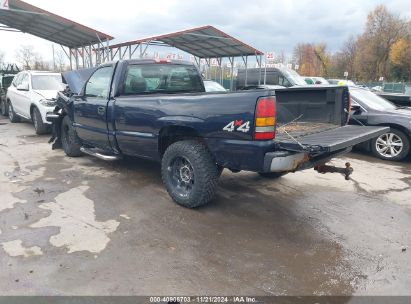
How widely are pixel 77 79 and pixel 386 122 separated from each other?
622 centimetres

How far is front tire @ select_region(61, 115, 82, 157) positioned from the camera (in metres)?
6.85

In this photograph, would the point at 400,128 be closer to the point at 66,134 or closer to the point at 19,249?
the point at 66,134

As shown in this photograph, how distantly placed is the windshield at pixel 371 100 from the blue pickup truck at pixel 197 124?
139 inches

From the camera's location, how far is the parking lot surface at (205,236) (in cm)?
296

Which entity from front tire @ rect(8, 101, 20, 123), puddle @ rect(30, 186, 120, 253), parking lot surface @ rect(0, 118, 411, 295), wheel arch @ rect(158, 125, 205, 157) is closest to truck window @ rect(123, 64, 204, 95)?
wheel arch @ rect(158, 125, 205, 157)

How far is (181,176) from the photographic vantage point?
4.57 metres

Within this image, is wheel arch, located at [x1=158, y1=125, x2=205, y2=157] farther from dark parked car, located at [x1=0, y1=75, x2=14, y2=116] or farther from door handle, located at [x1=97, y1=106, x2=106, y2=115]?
dark parked car, located at [x1=0, y1=75, x2=14, y2=116]

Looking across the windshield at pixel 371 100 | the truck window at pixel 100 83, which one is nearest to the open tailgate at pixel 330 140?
the truck window at pixel 100 83

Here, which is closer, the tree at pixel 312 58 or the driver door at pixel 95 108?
the driver door at pixel 95 108

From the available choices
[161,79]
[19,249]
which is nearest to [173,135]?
[161,79]

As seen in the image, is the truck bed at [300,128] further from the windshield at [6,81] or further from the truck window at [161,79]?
the windshield at [6,81]

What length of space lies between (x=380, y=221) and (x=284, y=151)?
5.48 feet

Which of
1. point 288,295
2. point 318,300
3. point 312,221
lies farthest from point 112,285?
point 312,221

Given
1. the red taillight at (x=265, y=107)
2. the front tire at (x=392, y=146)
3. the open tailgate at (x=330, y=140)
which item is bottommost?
the front tire at (x=392, y=146)
